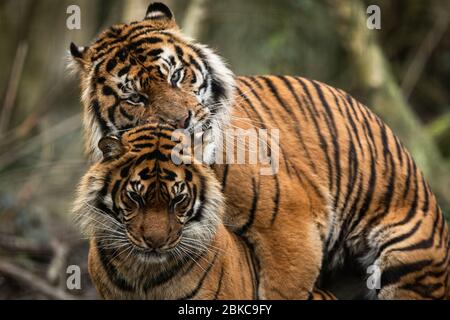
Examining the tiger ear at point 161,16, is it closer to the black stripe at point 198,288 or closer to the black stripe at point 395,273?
the black stripe at point 198,288

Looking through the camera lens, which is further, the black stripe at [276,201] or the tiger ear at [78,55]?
the black stripe at [276,201]

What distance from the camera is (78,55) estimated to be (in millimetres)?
4051

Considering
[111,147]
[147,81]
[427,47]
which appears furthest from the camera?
[427,47]

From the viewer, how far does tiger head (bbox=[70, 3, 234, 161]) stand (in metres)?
3.76

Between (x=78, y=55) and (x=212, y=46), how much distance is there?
4137mm

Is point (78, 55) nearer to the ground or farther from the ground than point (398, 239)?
farther from the ground

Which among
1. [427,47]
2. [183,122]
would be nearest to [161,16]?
[183,122]

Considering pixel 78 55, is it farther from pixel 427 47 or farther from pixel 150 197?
pixel 427 47

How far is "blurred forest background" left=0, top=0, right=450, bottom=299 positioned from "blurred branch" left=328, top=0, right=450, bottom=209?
1cm

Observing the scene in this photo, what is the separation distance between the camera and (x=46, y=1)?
9.36m

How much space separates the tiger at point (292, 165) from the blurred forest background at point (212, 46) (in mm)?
1536

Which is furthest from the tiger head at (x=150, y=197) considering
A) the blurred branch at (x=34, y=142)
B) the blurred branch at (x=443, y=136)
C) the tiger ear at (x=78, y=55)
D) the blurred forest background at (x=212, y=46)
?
the blurred branch at (x=443, y=136)

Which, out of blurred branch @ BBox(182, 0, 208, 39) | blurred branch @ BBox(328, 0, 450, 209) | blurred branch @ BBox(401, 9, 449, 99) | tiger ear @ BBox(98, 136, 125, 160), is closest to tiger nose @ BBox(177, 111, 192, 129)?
tiger ear @ BBox(98, 136, 125, 160)

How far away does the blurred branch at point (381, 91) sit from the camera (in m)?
7.18
